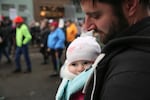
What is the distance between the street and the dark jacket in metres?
6.30

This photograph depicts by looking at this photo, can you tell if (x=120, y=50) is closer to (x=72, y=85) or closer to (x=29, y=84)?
(x=72, y=85)

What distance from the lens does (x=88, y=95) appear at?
1225 millimetres

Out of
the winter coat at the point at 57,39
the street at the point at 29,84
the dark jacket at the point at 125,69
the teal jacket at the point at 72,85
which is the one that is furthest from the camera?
the winter coat at the point at 57,39

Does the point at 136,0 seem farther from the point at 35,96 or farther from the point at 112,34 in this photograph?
the point at 35,96

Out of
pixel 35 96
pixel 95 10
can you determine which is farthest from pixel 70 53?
pixel 35 96

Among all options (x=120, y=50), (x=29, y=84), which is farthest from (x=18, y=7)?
(x=120, y=50)

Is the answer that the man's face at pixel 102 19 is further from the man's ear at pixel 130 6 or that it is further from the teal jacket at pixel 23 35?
the teal jacket at pixel 23 35

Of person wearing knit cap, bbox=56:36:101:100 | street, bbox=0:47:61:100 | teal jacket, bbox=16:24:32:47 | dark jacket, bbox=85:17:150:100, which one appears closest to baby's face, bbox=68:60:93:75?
person wearing knit cap, bbox=56:36:101:100

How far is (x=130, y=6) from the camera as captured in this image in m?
1.22

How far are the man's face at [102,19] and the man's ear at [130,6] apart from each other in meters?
0.04

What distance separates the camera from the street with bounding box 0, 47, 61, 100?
25.9 feet

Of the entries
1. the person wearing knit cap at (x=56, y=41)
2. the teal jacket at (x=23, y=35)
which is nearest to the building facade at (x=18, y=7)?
the teal jacket at (x=23, y=35)

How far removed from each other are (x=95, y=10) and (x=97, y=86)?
262 mm

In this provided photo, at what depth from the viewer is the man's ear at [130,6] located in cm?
121
